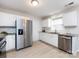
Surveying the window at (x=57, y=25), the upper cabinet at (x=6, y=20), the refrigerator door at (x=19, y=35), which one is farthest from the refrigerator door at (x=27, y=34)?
the window at (x=57, y=25)

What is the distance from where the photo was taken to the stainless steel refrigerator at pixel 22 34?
139 inches

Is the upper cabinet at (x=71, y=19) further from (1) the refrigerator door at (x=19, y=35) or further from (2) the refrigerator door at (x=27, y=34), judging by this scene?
(1) the refrigerator door at (x=19, y=35)

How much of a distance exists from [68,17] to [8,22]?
10.6 feet

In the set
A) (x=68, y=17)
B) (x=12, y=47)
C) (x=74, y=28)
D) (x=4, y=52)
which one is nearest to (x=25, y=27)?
(x=12, y=47)

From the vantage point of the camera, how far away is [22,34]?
3713 mm

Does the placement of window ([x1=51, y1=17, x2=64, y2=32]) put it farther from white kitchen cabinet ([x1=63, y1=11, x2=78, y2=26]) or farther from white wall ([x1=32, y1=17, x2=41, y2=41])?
white wall ([x1=32, y1=17, x2=41, y2=41])

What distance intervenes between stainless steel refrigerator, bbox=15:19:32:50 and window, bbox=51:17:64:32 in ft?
6.73

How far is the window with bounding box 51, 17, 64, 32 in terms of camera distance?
4596 millimetres

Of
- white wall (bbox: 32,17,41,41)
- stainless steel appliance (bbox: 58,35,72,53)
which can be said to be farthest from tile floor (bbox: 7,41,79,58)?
white wall (bbox: 32,17,41,41)

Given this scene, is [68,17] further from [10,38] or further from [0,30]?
[0,30]

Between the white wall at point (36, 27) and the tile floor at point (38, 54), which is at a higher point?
the white wall at point (36, 27)

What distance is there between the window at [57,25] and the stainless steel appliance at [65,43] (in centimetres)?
106

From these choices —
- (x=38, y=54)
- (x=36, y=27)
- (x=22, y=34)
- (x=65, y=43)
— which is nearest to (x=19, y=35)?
(x=22, y=34)

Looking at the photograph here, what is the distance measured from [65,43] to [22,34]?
2.25 meters
